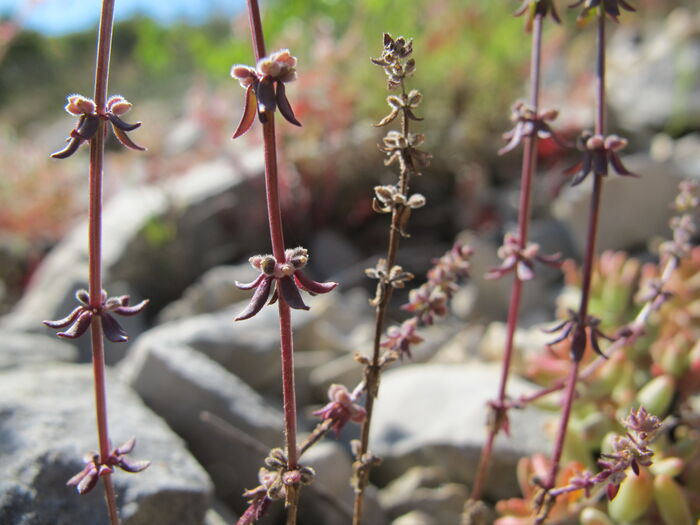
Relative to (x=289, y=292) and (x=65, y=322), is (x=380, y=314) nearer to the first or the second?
(x=289, y=292)

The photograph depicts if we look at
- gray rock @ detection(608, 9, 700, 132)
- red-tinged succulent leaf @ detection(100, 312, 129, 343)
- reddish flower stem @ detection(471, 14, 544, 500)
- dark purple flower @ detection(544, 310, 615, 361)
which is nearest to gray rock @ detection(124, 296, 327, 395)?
reddish flower stem @ detection(471, 14, 544, 500)

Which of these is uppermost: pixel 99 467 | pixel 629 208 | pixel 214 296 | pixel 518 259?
pixel 629 208

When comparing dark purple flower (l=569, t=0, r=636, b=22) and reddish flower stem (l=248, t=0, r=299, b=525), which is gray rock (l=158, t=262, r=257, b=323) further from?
dark purple flower (l=569, t=0, r=636, b=22)

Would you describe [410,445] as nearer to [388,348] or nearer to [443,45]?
[388,348]

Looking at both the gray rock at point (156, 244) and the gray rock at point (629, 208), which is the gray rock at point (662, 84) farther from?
the gray rock at point (156, 244)

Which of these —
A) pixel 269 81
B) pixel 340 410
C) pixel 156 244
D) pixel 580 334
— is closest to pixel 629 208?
pixel 580 334

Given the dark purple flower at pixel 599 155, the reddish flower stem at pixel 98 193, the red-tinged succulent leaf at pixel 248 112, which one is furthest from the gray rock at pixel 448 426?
the red-tinged succulent leaf at pixel 248 112
